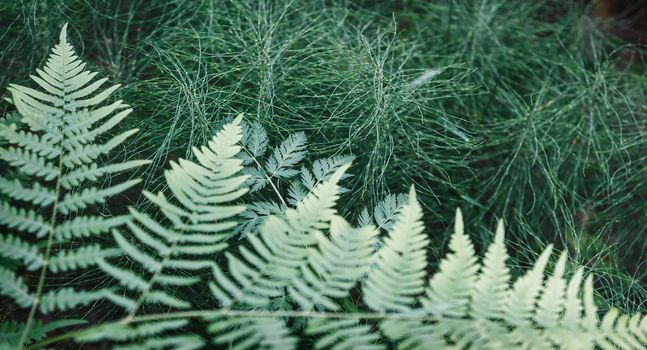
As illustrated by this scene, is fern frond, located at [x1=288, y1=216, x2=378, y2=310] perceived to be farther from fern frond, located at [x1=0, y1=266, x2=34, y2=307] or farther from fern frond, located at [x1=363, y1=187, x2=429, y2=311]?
fern frond, located at [x1=0, y1=266, x2=34, y2=307]

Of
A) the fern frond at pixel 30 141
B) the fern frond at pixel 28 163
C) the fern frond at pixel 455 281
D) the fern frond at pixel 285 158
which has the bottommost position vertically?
the fern frond at pixel 455 281

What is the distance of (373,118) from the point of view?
1.54 meters

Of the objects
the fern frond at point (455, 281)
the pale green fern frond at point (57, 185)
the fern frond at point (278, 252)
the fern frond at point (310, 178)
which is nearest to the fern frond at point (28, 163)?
the pale green fern frond at point (57, 185)

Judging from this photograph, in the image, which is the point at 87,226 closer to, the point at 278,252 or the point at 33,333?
the point at 33,333

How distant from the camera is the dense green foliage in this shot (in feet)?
4.84

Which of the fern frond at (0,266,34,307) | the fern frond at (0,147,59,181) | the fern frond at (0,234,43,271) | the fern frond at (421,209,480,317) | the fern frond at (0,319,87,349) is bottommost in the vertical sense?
the fern frond at (0,319,87,349)

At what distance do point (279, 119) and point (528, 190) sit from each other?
3.02 ft

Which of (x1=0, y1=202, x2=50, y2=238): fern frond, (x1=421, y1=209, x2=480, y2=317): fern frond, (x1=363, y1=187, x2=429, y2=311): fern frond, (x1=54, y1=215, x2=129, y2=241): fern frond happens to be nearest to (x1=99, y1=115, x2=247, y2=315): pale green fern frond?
(x1=54, y1=215, x2=129, y2=241): fern frond

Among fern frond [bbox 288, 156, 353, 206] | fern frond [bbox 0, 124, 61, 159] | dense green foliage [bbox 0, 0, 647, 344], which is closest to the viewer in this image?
fern frond [bbox 0, 124, 61, 159]

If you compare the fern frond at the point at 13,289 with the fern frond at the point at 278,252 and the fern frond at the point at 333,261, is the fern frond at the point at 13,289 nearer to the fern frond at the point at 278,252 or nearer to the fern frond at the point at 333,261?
the fern frond at the point at 278,252

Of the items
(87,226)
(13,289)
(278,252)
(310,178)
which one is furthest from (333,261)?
(13,289)

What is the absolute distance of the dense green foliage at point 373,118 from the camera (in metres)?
1.48

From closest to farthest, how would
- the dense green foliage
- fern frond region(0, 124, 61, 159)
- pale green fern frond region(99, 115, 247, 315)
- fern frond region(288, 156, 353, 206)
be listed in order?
pale green fern frond region(99, 115, 247, 315) < fern frond region(0, 124, 61, 159) < fern frond region(288, 156, 353, 206) < the dense green foliage

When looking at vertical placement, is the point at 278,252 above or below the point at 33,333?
above
